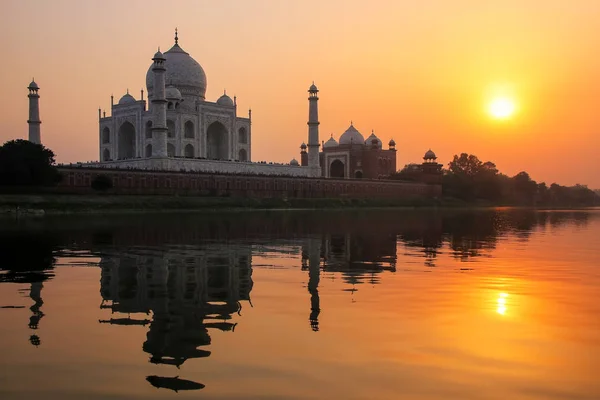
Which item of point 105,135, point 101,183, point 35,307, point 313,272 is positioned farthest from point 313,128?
point 35,307

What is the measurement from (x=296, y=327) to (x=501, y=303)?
319cm

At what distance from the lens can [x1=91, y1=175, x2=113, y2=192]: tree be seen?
45.8 meters

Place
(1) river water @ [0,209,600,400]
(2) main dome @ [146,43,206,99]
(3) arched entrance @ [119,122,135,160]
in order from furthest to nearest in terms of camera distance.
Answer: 1. (3) arched entrance @ [119,122,135,160]
2. (2) main dome @ [146,43,206,99]
3. (1) river water @ [0,209,600,400]

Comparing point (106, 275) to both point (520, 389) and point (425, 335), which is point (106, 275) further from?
point (520, 389)

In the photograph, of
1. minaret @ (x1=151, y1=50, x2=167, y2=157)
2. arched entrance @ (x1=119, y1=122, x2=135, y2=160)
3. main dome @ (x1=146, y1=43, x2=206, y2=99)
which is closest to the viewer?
minaret @ (x1=151, y1=50, x2=167, y2=157)

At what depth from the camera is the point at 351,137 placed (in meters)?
87.8

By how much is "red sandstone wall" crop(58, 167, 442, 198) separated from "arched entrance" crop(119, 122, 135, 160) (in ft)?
45.0

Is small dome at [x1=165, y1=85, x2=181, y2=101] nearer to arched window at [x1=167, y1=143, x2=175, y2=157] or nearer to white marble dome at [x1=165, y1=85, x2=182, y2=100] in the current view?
white marble dome at [x1=165, y1=85, x2=182, y2=100]

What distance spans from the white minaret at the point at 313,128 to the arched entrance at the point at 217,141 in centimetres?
874

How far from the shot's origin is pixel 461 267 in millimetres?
12734

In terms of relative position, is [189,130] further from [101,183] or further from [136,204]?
[136,204]

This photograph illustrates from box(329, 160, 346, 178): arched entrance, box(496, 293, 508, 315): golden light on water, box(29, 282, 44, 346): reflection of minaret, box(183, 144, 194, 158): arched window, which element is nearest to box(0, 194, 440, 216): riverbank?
box(183, 144, 194, 158): arched window

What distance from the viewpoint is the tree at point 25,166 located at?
127ft

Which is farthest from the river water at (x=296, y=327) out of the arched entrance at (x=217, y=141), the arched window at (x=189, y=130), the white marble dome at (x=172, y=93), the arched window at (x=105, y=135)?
the arched window at (x=105, y=135)
